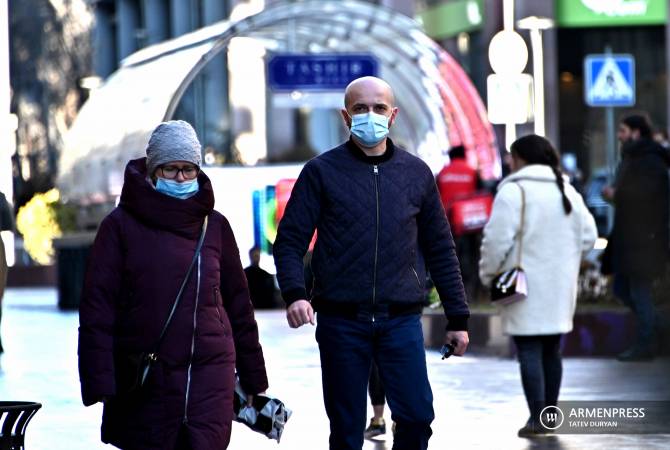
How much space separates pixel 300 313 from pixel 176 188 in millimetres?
740

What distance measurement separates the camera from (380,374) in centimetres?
736

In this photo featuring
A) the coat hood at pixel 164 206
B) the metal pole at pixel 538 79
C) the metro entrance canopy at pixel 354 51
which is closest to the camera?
the coat hood at pixel 164 206

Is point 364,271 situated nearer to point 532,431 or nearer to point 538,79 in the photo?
point 532,431

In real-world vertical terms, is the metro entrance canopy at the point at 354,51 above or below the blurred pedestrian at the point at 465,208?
above

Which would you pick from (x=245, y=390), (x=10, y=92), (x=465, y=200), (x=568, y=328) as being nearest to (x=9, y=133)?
(x=10, y=92)

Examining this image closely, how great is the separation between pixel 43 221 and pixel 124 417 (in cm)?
2612

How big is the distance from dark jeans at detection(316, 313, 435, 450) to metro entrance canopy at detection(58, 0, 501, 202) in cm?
1438

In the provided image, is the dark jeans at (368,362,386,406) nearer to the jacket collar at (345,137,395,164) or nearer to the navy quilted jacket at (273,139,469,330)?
the navy quilted jacket at (273,139,469,330)

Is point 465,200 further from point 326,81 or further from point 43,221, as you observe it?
point 43,221

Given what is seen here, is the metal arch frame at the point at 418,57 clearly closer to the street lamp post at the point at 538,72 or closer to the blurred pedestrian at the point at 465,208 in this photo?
the blurred pedestrian at the point at 465,208

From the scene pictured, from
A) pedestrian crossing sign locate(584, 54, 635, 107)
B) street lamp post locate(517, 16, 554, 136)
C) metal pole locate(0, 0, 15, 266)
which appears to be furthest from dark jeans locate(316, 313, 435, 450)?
metal pole locate(0, 0, 15, 266)

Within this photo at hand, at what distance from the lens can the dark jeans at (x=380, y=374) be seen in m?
7.29

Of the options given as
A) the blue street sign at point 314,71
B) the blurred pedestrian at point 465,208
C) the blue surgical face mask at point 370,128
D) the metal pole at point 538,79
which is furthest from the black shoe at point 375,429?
the metal pole at point 538,79

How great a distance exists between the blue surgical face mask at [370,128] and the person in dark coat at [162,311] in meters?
0.74
